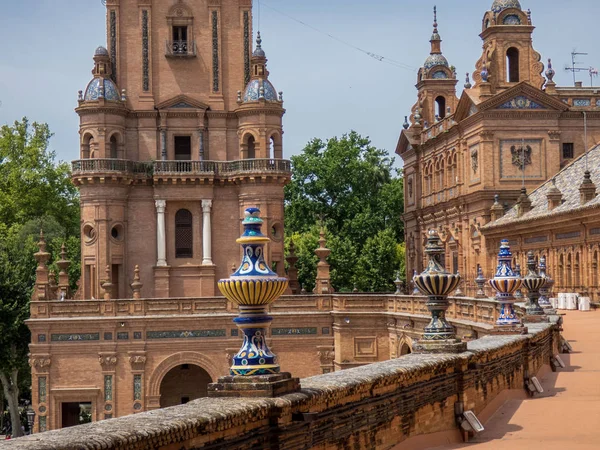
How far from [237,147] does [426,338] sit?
40.1 m

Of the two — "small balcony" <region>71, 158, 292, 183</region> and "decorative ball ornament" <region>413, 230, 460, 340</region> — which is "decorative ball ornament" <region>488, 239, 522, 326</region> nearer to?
"decorative ball ornament" <region>413, 230, 460, 340</region>

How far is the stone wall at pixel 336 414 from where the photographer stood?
793cm

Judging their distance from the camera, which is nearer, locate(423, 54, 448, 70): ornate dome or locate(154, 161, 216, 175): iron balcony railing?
locate(154, 161, 216, 175): iron balcony railing

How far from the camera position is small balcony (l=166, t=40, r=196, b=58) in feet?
179

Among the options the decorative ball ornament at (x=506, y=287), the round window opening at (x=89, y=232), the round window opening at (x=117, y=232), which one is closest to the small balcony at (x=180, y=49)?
the round window opening at (x=117, y=232)

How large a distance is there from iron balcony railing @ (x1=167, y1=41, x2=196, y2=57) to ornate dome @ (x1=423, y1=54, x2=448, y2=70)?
28511 millimetres

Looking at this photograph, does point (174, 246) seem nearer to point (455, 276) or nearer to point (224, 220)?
point (224, 220)

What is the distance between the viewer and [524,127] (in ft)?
199

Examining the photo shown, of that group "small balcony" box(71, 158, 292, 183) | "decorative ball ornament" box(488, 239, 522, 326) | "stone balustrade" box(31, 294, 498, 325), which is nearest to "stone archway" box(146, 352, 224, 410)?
"stone balustrade" box(31, 294, 498, 325)

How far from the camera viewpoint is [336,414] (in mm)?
10898

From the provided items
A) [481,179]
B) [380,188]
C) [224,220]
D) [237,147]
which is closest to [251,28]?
[237,147]

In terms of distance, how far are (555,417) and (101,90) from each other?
132 ft

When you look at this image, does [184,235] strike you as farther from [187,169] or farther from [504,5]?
[504,5]

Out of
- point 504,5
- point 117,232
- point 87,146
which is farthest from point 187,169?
point 504,5
